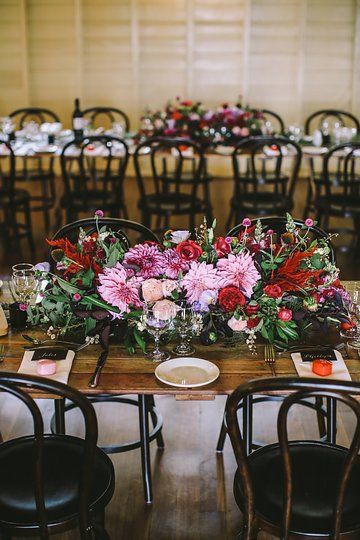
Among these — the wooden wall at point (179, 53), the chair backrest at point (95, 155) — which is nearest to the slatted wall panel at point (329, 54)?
the wooden wall at point (179, 53)

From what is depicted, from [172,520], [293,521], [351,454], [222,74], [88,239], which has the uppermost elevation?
[222,74]

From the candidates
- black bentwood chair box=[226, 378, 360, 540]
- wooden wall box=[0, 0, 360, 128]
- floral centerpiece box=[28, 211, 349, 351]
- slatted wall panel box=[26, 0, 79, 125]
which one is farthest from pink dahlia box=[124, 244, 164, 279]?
slatted wall panel box=[26, 0, 79, 125]

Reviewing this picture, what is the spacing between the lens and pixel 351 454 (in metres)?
1.76

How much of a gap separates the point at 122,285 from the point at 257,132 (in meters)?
3.67

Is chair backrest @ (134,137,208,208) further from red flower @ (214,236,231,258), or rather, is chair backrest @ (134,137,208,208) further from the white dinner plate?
the white dinner plate

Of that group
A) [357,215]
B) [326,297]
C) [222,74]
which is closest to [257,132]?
[357,215]

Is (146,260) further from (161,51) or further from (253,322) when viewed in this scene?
(161,51)

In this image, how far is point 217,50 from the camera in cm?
800

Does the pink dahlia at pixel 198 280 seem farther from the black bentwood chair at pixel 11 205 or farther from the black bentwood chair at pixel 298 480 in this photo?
the black bentwood chair at pixel 11 205

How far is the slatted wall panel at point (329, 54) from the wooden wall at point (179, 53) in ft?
0.03

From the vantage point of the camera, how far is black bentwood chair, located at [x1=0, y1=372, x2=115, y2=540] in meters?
1.74

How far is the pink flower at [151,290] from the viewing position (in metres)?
2.22

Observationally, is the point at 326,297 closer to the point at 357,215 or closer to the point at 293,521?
the point at 293,521

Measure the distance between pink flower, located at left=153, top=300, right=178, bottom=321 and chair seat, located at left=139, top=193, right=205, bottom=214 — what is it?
9.47ft
